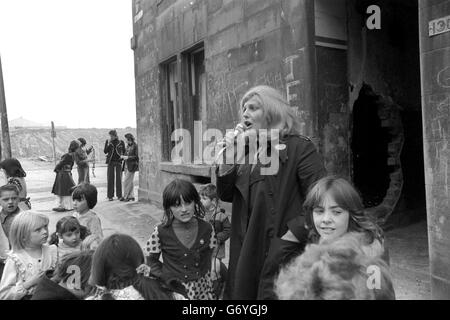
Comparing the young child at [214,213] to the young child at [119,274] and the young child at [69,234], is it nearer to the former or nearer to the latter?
the young child at [69,234]

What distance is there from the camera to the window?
7297 millimetres

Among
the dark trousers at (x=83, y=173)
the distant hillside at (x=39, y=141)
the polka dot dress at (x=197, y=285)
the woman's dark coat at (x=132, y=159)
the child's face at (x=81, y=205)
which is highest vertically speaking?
the distant hillside at (x=39, y=141)

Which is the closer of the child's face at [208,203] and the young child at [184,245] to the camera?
the young child at [184,245]

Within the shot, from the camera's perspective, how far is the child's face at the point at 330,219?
1.92 meters

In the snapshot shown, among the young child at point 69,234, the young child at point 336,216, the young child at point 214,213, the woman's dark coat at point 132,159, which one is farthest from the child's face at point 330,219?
the woman's dark coat at point 132,159

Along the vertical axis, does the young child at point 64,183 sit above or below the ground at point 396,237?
above

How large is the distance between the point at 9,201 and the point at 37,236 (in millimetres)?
1000

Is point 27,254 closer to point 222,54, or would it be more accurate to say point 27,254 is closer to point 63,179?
point 222,54

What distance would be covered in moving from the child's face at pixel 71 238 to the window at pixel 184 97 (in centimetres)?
426

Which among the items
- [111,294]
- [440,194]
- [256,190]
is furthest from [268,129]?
[440,194]

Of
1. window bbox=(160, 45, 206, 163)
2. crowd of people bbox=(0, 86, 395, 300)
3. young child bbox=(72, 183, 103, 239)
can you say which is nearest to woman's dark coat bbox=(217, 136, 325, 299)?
crowd of people bbox=(0, 86, 395, 300)

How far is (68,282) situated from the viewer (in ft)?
6.87

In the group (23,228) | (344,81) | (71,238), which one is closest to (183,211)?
(23,228)

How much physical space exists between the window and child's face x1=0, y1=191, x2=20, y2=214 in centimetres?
407
